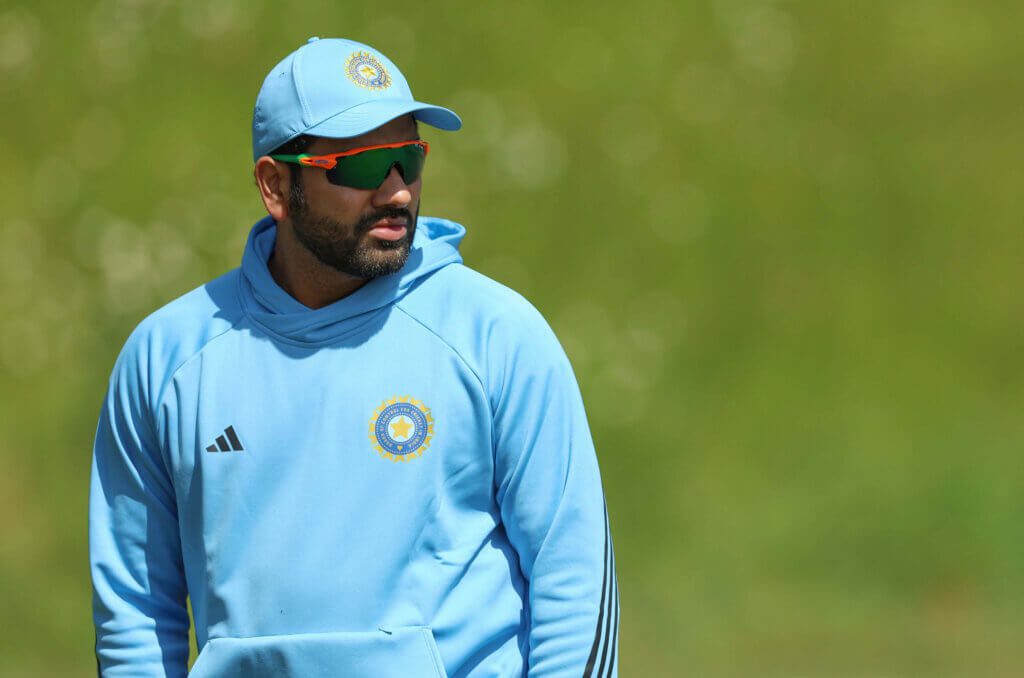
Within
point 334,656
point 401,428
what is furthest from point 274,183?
point 334,656

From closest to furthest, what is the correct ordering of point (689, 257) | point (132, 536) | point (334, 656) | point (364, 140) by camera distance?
point (334, 656) < point (364, 140) < point (132, 536) < point (689, 257)

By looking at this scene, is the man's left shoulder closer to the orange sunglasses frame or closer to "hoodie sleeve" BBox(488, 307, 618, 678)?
"hoodie sleeve" BBox(488, 307, 618, 678)

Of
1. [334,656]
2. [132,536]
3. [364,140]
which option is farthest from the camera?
[132,536]

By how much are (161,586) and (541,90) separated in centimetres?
270

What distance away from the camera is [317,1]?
5.12 metres

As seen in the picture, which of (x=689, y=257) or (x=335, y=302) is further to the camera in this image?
(x=689, y=257)

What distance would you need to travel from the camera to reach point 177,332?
8.95 feet

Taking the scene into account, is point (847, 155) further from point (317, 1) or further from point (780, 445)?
point (317, 1)

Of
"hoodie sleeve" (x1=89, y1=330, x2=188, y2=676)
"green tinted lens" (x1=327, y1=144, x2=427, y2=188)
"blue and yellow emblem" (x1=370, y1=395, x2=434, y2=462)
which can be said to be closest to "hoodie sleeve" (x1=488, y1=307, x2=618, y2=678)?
"blue and yellow emblem" (x1=370, y1=395, x2=434, y2=462)

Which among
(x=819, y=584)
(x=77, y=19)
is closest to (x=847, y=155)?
(x=819, y=584)

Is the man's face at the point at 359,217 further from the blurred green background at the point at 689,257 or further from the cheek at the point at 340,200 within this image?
the blurred green background at the point at 689,257

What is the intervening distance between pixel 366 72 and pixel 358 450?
637 millimetres

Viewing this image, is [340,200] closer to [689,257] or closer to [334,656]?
[334,656]

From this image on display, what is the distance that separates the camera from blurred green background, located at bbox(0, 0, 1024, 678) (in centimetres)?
505
